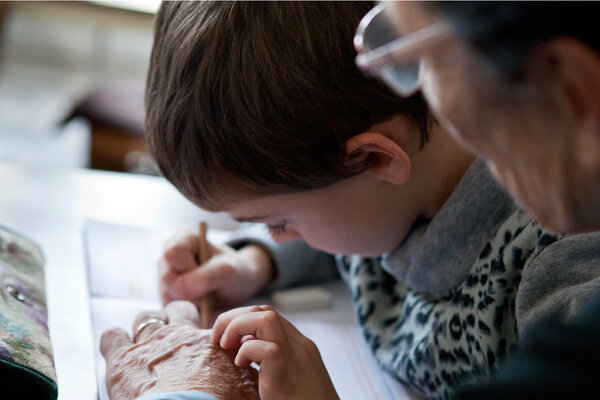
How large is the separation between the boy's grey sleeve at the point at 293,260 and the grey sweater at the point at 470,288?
12 centimetres

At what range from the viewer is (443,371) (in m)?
0.77

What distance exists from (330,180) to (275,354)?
20 centimetres

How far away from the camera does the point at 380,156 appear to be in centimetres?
74

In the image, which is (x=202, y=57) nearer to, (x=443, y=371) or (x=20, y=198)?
(x=443, y=371)

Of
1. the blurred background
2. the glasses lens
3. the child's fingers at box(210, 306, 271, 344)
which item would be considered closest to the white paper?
the child's fingers at box(210, 306, 271, 344)

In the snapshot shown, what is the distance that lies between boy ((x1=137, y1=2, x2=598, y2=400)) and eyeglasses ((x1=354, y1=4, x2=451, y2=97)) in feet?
0.35

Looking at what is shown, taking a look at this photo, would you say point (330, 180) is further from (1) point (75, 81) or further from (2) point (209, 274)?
(1) point (75, 81)

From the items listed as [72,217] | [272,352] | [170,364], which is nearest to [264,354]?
[272,352]

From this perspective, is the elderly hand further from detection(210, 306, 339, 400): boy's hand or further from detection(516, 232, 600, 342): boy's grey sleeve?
detection(516, 232, 600, 342): boy's grey sleeve

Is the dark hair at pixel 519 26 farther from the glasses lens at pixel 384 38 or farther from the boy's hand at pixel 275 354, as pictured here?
the boy's hand at pixel 275 354

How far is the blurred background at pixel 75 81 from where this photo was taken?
209 centimetres

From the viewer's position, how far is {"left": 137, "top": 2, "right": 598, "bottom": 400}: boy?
26.6 inches

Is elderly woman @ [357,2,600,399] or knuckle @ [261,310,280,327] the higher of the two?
elderly woman @ [357,2,600,399]

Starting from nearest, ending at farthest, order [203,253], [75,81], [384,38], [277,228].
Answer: [384,38] → [277,228] → [203,253] → [75,81]
